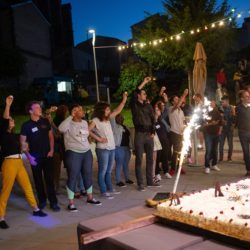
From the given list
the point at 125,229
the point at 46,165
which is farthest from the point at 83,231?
the point at 46,165

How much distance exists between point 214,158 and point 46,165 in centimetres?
459

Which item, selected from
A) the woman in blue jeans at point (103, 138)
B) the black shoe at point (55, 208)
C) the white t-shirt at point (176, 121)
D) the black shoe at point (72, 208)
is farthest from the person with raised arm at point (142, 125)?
the black shoe at point (55, 208)

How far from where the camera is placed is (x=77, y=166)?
740cm

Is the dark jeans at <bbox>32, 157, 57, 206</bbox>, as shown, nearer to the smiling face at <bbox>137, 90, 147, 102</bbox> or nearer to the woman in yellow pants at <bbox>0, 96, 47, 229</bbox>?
the woman in yellow pants at <bbox>0, 96, 47, 229</bbox>

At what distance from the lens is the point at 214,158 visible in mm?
10281

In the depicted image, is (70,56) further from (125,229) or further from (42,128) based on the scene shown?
(125,229)

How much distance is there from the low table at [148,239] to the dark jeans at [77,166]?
258 cm

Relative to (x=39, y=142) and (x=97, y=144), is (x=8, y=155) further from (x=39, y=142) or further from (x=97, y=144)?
(x=97, y=144)

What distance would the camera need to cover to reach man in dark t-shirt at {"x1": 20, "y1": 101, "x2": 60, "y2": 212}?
281 inches

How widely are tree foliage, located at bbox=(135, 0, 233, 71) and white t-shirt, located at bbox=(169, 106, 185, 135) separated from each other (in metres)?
13.8

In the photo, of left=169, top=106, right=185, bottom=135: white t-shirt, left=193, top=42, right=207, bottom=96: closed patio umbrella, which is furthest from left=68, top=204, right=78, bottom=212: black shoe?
left=193, top=42, right=207, bottom=96: closed patio umbrella

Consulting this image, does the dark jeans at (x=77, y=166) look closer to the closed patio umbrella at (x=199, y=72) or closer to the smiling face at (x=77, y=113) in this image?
the smiling face at (x=77, y=113)

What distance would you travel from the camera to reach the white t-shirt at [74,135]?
741 centimetres

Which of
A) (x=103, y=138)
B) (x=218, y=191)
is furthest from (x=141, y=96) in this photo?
(x=218, y=191)
